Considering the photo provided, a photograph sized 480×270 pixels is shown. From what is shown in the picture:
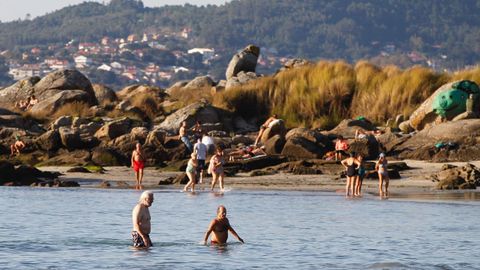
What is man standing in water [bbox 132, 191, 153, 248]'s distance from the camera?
19.5m

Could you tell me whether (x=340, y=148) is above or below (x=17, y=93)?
below

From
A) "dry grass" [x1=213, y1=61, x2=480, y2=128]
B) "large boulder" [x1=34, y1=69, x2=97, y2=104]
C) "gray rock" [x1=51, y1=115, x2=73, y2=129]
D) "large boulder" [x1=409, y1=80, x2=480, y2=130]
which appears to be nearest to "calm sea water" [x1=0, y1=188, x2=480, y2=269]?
"large boulder" [x1=409, y1=80, x2=480, y2=130]

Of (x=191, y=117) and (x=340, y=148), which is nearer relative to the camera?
(x=340, y=148)

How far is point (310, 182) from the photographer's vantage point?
33625 mm

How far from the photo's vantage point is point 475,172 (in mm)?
31859

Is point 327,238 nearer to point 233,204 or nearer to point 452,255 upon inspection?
point 452,255

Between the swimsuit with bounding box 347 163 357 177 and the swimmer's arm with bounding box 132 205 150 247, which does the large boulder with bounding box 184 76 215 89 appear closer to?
the swimsuit with bounding box 347 163 357 177

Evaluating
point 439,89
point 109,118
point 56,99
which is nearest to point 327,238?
point 439,89

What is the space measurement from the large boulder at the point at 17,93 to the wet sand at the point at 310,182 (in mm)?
19805

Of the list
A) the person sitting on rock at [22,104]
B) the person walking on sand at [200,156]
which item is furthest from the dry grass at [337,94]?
the person walking on sand at [200,156]

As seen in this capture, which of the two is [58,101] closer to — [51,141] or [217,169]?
[51,141]

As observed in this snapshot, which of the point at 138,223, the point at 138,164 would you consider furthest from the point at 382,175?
the point at 138,223

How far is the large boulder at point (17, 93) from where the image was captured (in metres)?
56.2

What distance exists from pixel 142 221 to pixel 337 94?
96.0 feet
